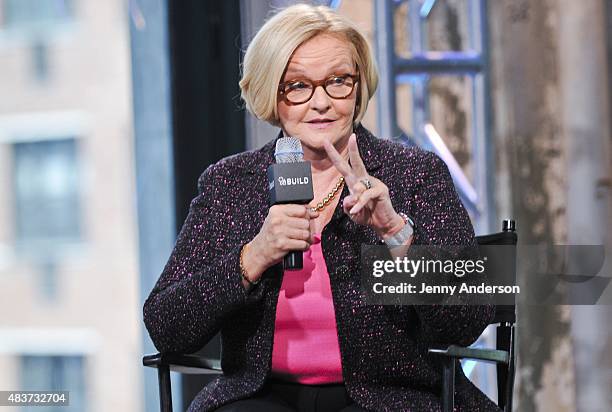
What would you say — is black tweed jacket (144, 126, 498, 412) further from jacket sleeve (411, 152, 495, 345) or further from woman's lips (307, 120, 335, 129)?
woman's lips (307, 120, 335, 129)

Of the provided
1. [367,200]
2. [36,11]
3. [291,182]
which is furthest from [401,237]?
[36,11]

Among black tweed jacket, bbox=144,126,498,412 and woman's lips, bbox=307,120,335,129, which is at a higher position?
woman's lips, bbox=307,120,335,129

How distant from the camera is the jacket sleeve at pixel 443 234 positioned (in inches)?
67.6

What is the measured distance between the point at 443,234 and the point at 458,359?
9.1 inches

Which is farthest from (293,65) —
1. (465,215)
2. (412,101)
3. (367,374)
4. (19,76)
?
(19,76)

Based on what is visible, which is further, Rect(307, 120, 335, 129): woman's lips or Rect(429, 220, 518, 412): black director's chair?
Rect(307, 120, 335, 129): woman's lips

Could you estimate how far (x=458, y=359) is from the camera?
69.3 inches

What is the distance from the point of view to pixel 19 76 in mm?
2826

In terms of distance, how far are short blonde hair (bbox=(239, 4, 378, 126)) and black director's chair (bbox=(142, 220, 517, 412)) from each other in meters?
0.47

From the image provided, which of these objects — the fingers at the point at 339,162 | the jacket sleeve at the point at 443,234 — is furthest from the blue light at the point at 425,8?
the fingers at the point at 339,162

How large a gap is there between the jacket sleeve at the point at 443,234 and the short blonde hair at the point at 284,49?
0.22 m

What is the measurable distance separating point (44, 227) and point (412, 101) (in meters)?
1.17

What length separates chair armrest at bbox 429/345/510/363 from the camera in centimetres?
168

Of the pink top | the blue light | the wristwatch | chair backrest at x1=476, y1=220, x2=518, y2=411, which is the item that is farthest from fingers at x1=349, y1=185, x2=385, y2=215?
the blue light
